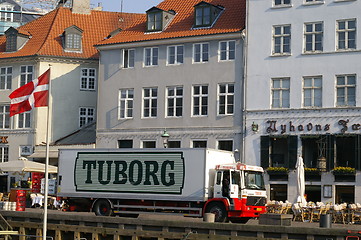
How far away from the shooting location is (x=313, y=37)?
160 feet

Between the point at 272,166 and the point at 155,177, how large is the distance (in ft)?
47.0

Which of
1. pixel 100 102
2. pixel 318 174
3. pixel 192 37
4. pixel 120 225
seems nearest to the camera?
pixel 120 225

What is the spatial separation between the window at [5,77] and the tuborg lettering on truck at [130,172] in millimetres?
25636

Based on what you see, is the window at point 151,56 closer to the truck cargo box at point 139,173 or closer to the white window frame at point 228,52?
the white window frame at point 228,52

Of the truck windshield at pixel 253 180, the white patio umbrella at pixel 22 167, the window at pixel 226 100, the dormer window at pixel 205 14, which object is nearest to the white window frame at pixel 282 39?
the window at pixel 226 100

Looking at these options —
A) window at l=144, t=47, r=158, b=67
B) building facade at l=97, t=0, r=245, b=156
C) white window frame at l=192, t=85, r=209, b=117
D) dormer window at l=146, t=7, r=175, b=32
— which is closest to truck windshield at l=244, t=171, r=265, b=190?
building facade at l=97, t=0, r=245, b=156

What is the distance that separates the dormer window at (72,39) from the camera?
2462 inches

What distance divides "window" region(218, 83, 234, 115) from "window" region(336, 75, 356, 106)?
701 cm

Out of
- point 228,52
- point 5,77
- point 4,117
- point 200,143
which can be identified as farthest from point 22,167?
point 5,77

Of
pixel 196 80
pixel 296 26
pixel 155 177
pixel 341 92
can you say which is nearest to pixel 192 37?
pixel 196 80

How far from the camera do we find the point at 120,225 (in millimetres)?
32406

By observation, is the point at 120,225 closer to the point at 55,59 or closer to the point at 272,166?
the point at 272,166

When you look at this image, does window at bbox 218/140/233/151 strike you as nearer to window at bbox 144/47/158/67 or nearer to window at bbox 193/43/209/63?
window at bbox 193/43/209/63

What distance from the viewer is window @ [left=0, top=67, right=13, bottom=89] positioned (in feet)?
206
